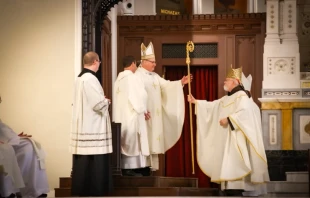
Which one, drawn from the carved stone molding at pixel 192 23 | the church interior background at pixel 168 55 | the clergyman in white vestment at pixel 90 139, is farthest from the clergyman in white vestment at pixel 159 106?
the carved stone molding at pixel 192 23

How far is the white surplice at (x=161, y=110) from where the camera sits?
10.2m

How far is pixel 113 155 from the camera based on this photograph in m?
9.17

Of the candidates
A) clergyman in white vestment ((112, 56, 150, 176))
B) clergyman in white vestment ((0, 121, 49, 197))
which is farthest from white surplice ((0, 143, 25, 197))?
clergyman in white vestment ((112, 56, 150, 176))

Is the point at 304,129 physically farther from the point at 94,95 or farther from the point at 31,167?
the point at 31,167

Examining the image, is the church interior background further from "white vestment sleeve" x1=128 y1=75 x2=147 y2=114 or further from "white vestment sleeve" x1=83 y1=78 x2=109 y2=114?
"white vestment sleeve" x1=83 y1=78 x2=109 y2=114

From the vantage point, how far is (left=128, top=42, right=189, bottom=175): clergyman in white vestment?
33.3 ft

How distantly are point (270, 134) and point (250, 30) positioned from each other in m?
1.90

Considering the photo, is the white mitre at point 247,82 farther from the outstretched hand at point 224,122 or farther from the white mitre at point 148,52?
the white mitre at point 148,52

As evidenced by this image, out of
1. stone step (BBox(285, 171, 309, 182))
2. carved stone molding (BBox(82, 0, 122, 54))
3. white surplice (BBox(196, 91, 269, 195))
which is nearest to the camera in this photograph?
carved stone molding (BBox(82, 0, 122, 54))

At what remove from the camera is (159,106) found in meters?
10.3

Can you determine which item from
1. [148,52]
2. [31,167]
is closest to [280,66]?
[148,52]

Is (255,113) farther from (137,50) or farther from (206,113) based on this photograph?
(137,50)

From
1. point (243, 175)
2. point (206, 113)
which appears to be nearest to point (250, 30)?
point (206, 113)

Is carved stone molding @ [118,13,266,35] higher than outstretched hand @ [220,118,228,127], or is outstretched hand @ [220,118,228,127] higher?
carved stone molding @ [118,13,266,35]
